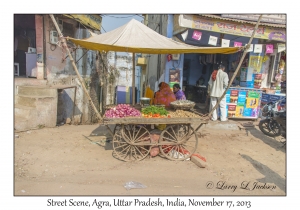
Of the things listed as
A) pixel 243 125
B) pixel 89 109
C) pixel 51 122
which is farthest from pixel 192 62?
pixel 51 122

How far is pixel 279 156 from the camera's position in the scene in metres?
5.64

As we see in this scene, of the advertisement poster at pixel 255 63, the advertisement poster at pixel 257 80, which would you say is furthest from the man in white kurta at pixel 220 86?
the advertisement poster at pixel 257 80

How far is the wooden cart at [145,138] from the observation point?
4699 millimetres

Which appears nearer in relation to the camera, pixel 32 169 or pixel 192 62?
pixel 32 169

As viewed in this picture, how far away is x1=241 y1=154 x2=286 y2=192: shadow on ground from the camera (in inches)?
167

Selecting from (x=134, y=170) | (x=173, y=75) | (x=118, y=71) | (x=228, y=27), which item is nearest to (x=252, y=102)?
(x=228, y=27)

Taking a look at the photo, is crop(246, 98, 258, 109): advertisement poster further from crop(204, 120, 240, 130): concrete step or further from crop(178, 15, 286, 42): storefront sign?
crop(178, 15, 286, 42): storefront sign

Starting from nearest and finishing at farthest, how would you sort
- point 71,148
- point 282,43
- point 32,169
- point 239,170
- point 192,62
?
point 32,169
point 239,170
point 71,148
point 282,43
point 192,62

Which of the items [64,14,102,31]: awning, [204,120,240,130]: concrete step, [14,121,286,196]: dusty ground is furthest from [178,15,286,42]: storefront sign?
[64,14,102,31]: awning

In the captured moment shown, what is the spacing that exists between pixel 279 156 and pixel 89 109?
27.8 ft

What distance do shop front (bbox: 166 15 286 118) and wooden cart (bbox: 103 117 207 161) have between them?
386 centimetres

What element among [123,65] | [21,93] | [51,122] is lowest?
[51,122]

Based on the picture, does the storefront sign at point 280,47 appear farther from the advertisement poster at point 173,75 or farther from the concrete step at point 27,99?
the concrete step at point 27,99

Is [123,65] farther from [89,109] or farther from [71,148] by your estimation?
[71,148]
